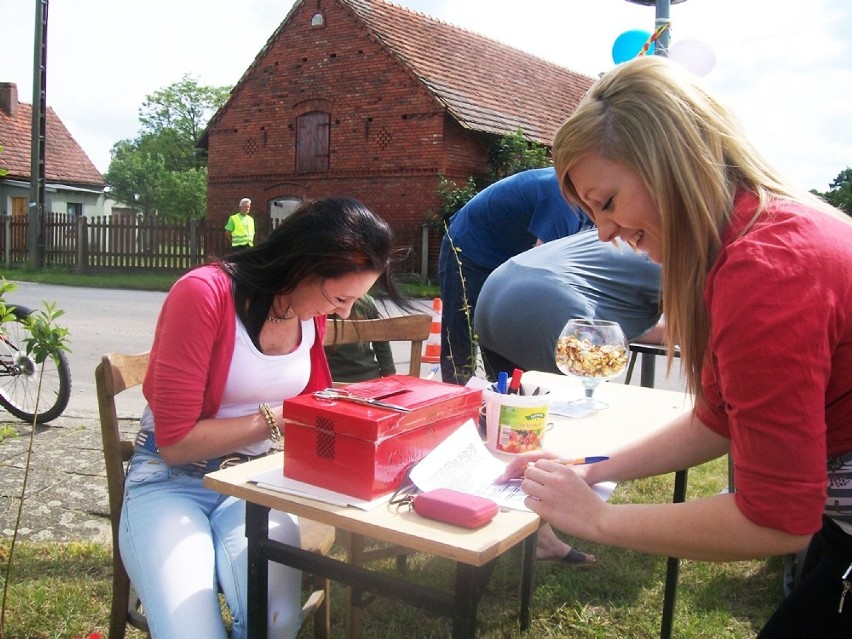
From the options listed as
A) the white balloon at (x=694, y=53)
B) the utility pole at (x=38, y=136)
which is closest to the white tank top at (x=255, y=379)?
the white balloon at (x=694, y=53)

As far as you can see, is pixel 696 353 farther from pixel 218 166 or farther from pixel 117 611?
pixel 218 166

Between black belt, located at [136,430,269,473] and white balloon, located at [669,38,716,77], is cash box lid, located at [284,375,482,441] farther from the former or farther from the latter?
white balloon, located at [669,38,716,77]

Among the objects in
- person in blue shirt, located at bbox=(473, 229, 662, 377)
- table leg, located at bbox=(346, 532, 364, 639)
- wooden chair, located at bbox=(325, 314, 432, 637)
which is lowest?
table leg, located at bbox=(346, 532, 364, 639)

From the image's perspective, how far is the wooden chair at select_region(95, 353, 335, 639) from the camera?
1.95 m

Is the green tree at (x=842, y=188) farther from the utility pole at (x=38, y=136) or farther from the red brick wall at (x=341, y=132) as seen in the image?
the utility pole at (x=38, y=136)

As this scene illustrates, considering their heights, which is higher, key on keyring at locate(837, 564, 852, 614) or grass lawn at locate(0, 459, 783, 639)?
key on keyring at locate(837, 564, 852, 614)

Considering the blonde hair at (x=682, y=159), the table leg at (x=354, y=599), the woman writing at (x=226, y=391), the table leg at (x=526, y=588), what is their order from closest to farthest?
the blonde hair at (x=682, y=159) → the woman writing at (x=226, y=391) → the table leg at (x=354, y=599) → the table leg at (x=526, y=588)

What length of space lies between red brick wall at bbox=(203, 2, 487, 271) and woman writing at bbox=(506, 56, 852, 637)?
49.3 ft

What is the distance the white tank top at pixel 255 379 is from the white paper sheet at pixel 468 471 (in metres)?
0.64

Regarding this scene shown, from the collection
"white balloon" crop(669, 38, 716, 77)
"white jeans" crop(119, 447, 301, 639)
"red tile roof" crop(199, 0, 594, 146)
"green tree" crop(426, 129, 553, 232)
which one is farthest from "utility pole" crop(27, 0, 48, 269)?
"white jeans" crop(119, 447, 301, 639)

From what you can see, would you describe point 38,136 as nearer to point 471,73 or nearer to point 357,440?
point 471,73

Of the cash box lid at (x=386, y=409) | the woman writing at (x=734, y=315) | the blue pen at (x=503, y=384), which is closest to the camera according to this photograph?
the woman writing at (x=734, y=315)

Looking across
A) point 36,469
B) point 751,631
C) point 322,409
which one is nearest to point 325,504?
point 322,409

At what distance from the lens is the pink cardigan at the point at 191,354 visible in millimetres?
1856
